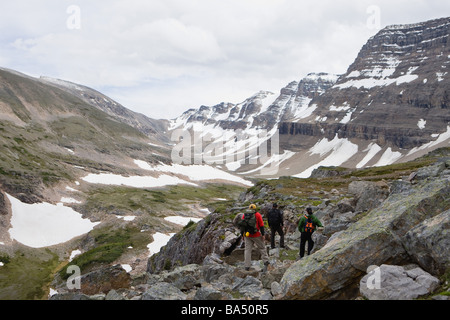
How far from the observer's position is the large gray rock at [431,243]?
10.5 meters

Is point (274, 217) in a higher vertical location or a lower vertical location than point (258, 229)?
higher

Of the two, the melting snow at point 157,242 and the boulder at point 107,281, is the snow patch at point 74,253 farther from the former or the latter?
the boulder at point 107,281

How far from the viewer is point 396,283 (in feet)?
33.7

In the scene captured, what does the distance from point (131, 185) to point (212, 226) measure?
150 meters

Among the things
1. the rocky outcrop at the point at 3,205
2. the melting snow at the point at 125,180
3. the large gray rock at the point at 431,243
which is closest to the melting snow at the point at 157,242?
the rocky outcrop at the point at 3,205

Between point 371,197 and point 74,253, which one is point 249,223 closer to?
point 371,197

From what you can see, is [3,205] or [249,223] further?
[3,205]

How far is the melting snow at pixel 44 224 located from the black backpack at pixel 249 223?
79.9m

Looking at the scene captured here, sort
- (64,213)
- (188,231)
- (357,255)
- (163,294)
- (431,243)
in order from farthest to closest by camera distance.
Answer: (64,213)
(188,231)
(163,294)
(357,255)
(431,243)

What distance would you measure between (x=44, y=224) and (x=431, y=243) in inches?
3977

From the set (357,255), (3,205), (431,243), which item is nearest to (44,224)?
(3,205)

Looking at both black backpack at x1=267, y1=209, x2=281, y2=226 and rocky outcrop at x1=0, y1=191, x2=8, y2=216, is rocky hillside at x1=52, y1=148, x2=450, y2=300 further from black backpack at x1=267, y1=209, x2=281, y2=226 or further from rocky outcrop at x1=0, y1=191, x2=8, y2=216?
rocky outcrop at x1=0, y1=191, x2=8, y2=216

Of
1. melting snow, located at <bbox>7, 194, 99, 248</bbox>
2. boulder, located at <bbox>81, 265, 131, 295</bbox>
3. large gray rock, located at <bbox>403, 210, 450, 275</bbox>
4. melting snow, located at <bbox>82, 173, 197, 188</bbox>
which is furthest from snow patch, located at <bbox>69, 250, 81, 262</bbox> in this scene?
large gray rock, located at <bbox>403, 210, 450, 275</bbox>
